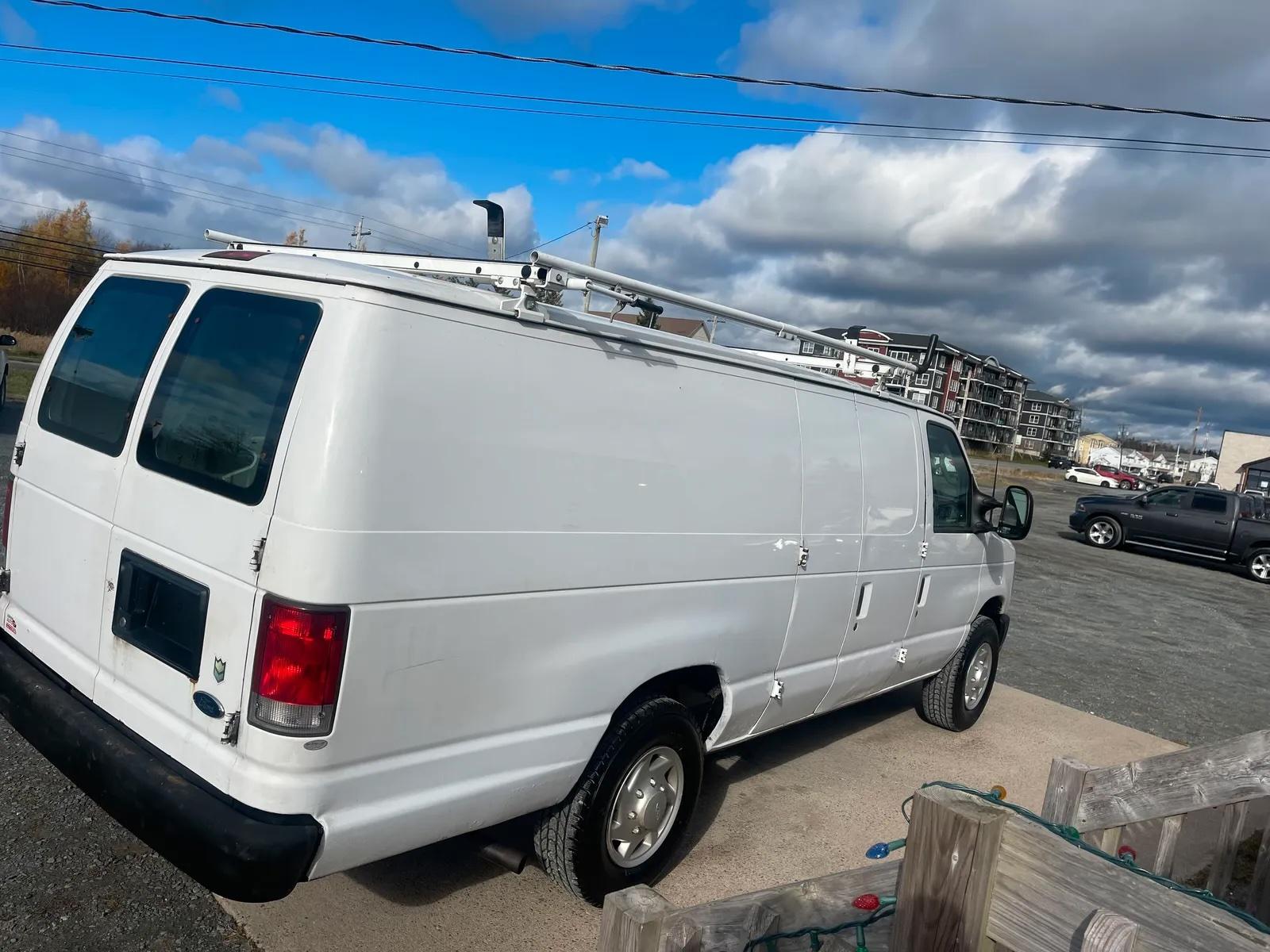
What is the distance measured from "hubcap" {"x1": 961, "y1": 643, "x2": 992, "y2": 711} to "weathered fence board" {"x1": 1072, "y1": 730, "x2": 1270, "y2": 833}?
3241 millimetres

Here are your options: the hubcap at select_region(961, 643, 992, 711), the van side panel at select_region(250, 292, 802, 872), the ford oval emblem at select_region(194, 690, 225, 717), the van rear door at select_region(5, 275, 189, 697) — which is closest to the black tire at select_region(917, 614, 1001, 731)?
the hubcap at select_region(961, 643, 992, 711)

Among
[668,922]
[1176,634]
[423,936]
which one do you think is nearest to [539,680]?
[423,936]

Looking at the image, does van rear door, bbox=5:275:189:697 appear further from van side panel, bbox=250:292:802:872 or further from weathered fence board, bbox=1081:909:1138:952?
weathered fence board, bbox=1081:909:1138:952

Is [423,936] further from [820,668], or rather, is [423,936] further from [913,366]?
[913,366]

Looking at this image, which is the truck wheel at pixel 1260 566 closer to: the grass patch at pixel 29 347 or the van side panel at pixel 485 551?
A: the van side panel at pixel 485 551

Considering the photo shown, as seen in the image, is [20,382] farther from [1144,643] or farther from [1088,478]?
[1088,478]

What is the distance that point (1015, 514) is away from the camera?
20.0ft

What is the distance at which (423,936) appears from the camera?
10.4ft

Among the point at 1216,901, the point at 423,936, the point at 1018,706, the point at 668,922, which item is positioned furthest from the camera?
the point at 1018,706

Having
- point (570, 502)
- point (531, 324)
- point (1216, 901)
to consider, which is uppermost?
point (531, 324)

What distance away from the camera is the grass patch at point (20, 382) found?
74.5 ft

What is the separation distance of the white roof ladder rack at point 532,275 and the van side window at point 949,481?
172cm

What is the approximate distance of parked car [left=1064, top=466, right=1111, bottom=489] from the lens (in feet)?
203

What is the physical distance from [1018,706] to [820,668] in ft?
11.6
